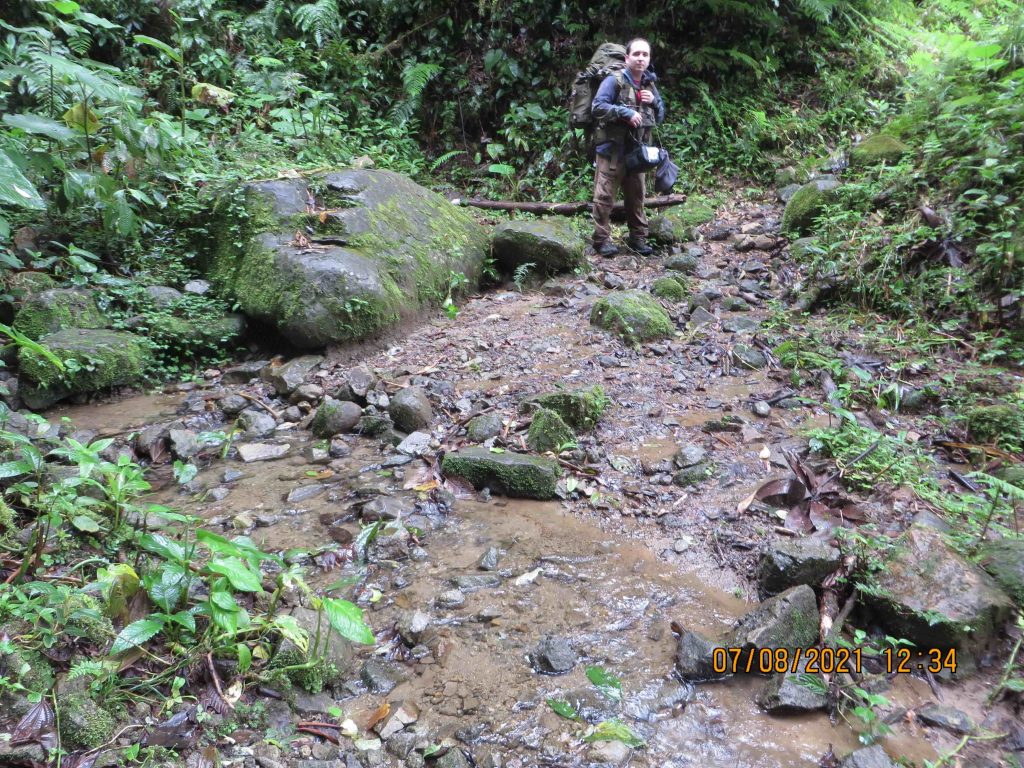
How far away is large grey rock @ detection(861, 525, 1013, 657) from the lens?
2385mm

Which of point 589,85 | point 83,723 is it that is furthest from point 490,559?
point 589,85

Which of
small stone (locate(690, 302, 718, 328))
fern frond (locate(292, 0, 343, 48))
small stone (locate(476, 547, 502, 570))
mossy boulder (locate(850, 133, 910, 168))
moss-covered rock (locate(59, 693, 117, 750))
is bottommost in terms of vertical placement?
small stone (locate(476, 547, 502, 570))

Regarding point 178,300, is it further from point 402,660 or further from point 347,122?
point 347,122

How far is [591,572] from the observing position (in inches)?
117

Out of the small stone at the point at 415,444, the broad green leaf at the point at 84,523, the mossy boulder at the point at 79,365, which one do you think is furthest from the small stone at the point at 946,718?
the mossy boulder at the point at 79,365

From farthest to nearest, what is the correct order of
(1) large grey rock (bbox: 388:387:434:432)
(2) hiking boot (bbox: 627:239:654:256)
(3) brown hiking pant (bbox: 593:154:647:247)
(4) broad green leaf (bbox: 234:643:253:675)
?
(2) hiking boot (bbox: 627:239:654:256)
(3) brown hiking pant (bbox: 593:154:647:247)
(1) large grey rock (bbox: 388:387:434:432)
(4) broad green leaf (bbox: 234:643:253:675)

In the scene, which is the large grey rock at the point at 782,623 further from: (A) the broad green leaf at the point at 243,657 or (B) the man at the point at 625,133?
(B) the man at the point at 625,133

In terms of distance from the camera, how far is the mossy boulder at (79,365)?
4.45m

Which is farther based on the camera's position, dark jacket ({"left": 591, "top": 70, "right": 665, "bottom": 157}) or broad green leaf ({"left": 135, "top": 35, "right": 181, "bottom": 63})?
dark jacket ({"left": 591, "top": 70, "right": 665, "bottom": 157})

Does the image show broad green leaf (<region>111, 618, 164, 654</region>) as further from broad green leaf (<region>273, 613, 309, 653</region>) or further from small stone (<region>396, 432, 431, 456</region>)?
small stone (<region>396, 432, 431, 456</region>)

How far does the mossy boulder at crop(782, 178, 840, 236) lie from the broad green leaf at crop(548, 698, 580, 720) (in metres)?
6.43

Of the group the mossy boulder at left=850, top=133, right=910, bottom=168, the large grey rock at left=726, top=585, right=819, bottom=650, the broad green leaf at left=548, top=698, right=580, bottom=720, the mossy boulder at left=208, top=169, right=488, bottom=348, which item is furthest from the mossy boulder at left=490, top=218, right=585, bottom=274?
the broad green leaf at left=548, top=698, right=580, bottom=720

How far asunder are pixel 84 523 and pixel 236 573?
35.0 inches

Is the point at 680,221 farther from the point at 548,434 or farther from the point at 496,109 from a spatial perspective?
the point at 548,434
